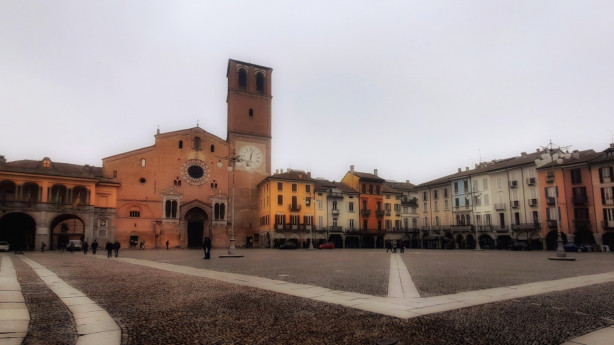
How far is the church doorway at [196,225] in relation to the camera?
2121 inches

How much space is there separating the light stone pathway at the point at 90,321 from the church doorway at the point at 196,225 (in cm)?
4608

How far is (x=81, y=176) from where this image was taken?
46.1 meters

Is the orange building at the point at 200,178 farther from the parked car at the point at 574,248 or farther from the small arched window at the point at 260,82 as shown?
the parked car at the point at 574,248

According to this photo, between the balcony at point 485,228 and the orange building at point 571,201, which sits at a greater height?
the orange building at point 571,201

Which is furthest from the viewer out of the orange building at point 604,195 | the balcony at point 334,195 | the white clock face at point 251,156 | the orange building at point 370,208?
the orange building at point 370,208

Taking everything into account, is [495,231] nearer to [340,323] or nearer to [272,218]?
[272,218]

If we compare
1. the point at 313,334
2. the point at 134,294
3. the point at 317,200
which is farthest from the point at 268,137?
the point at 313,334

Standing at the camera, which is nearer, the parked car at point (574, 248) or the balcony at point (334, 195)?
the parked car at point (574, 248)

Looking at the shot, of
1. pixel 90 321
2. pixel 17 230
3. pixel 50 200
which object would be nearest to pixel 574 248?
pixel 90 321

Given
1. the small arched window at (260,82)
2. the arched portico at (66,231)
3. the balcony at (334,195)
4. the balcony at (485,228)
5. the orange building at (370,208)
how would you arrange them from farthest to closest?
the orange building at (370,208)
the small arched window at (260,82)
the balcony at (334,195)
the arched portico at (66,231)
the balcony at (485,228)

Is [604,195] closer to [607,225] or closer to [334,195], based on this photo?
[607,225]

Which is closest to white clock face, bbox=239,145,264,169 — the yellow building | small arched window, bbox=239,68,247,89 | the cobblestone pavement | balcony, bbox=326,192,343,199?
the yellow building

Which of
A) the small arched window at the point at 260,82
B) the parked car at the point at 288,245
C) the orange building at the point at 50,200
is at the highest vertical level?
the small arched window at the point at 260,82

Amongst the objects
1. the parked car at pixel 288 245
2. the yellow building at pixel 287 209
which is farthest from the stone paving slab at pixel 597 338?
the yellow building at pixel 287 209
